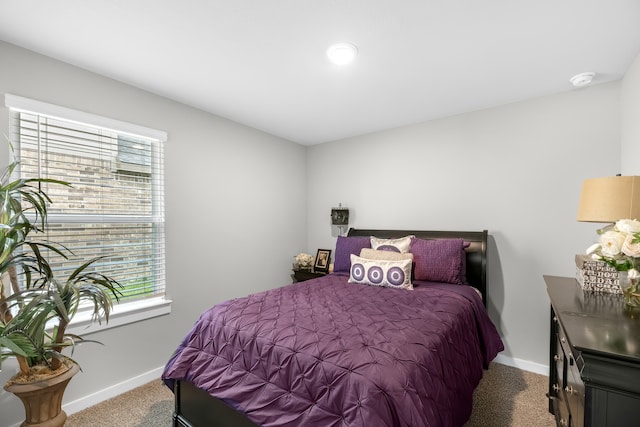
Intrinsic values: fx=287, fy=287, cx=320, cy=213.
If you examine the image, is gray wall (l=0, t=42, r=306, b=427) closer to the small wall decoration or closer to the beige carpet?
the beige carpet

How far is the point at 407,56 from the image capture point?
1.97 meters

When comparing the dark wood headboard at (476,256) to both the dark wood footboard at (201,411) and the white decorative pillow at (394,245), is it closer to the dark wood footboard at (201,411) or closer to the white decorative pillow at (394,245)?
the white decorative pillow at (394,245)

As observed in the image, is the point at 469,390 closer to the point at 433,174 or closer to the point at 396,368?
the point at 396,368

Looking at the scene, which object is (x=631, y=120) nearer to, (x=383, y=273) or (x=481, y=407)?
(x=383, y=273)

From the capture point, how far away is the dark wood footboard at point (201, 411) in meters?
1.49

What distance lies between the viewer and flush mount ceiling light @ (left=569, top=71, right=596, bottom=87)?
2197 millimetres

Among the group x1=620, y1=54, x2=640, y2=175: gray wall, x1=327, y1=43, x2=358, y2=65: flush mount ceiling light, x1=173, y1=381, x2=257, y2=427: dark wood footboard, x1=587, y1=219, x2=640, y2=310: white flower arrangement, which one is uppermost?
x1=327, y1=43, x2=358, y2=65: flush mount ceiling light

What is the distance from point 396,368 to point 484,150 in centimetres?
250

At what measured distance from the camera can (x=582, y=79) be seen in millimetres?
2246

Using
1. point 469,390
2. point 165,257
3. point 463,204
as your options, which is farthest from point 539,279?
point 165,257

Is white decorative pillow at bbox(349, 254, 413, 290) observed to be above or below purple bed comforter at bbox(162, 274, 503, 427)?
above

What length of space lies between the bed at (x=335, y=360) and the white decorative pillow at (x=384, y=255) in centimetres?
36

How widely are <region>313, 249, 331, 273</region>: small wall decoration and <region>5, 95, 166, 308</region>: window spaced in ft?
6.02

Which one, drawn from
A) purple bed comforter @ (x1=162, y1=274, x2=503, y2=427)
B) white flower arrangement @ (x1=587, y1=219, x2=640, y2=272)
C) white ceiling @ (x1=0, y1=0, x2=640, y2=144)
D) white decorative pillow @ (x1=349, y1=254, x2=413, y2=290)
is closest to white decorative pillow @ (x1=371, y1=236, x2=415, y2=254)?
white decorative pillow @ (x1=349, y1=254, x2=413, y2=290)
